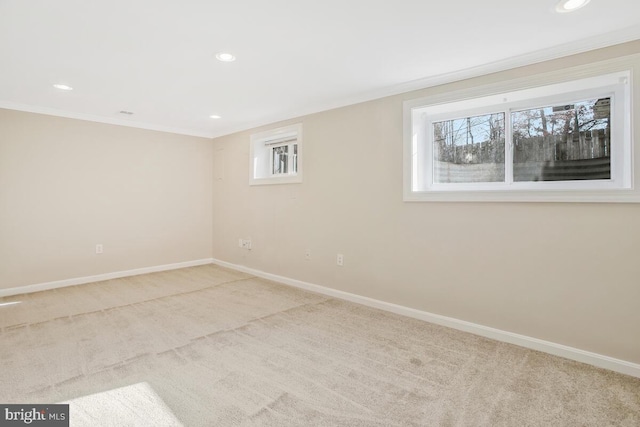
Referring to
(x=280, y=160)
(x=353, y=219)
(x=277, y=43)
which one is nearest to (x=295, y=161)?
(x=280, y=160)

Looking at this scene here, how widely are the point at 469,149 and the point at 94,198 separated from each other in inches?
180

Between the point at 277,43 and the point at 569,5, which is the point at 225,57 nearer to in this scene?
the point at 277,43

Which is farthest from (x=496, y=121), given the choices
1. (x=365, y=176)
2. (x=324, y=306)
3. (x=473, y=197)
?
(x=324, y=306)

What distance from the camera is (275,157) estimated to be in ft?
16.0

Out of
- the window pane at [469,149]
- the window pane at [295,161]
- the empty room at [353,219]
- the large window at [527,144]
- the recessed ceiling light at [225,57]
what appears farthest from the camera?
the window pane at [295,161]

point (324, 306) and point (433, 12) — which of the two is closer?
point (433, 12)

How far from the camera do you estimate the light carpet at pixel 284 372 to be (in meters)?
1.73

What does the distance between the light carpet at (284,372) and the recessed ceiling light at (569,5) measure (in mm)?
2226

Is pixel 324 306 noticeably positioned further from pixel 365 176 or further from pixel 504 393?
pixel 504 393

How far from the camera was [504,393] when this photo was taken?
192 centimetres

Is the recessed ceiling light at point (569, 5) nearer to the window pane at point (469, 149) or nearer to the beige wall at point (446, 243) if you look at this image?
the beige wall at point (446, 243)

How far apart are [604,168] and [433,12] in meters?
1.68

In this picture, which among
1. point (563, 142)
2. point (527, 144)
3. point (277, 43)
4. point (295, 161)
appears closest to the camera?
point (277, 43)

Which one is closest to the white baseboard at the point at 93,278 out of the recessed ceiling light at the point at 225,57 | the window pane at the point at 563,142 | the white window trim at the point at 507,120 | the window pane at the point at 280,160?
the window pane at the point at 280,160
